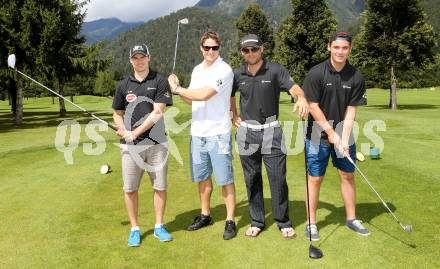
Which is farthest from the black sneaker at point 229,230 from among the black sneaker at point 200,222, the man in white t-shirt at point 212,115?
the black sneaker at point 200,222

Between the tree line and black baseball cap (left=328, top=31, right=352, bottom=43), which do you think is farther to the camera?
the tree line

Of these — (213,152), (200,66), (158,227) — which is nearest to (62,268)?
(158,227)

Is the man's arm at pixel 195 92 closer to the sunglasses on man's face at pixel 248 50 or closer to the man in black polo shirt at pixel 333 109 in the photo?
the sunglasses on man's face at pixel 248 50

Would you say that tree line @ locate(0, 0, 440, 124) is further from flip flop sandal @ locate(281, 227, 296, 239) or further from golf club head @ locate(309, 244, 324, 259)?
golf club head @ locate(309, 244, 324, 259)

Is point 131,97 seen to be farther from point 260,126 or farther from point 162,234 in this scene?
point 162,234

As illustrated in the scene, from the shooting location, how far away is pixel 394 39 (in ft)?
123

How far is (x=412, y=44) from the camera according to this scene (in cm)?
3722

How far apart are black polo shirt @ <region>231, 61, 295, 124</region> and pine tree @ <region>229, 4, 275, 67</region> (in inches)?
2008

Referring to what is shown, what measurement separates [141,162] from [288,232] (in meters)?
2.46

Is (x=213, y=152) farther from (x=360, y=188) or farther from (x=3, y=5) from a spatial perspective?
(x=3, y=5)

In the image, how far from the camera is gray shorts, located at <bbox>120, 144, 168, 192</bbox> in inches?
254

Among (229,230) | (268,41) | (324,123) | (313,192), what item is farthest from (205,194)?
(268,41)

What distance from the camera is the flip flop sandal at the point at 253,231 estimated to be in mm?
6350

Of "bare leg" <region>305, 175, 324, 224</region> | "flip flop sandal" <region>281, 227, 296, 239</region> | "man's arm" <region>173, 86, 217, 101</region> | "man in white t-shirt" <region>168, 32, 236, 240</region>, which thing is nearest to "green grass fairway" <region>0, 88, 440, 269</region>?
"flip flop sandal" <region>281, 227, 296, 239</region>
